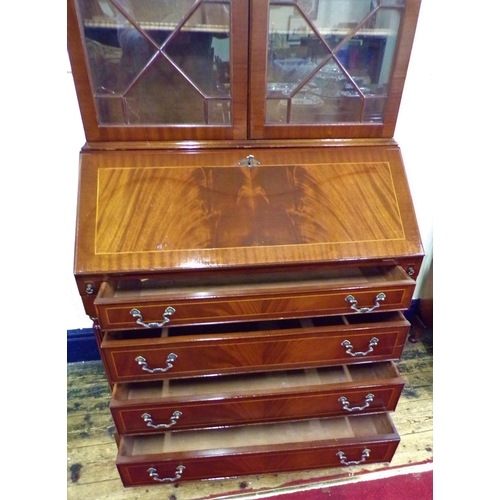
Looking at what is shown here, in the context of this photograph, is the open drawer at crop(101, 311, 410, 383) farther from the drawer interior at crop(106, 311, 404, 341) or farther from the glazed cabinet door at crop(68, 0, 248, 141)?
the glazed cabinet door at crop(68, 0, 248, 141)

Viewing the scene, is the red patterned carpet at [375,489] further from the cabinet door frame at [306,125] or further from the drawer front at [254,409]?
the cabinet door frame at [306,125]

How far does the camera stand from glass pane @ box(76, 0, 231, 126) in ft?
3.11

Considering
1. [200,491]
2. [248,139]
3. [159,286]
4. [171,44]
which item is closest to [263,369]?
[159,286]

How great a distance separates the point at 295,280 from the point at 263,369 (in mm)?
271

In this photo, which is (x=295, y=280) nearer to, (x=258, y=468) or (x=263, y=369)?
(x=263, y=369)

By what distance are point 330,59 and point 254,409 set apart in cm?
102

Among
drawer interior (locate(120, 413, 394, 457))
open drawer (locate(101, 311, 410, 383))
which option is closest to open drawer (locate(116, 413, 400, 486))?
drawer interior (locate(120, 413, 394, 457))

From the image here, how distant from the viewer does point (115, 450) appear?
4.39 feet

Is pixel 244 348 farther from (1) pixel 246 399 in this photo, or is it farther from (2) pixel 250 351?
(1) pixel 246 399

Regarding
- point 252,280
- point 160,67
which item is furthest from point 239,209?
point 160,67

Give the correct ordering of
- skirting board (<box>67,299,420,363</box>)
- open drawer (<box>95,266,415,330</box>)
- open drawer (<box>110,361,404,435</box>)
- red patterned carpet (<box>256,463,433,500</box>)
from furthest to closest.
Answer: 1. skirting board (<box>67,299,420,363</box>)
2. red patterned carpet (<box>256,463,433,500</box>)
3. open drawer (<box>110,361,404,435</box>)
4. open drawer (<box>95,266,415,330</box>)

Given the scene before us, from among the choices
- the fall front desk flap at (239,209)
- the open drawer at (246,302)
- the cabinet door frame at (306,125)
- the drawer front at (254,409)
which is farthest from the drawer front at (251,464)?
the cabinet door frame at (306,125)

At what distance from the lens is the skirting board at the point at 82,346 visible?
5.31ft

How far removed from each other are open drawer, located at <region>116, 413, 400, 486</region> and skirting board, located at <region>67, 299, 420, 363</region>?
611 millimetres
